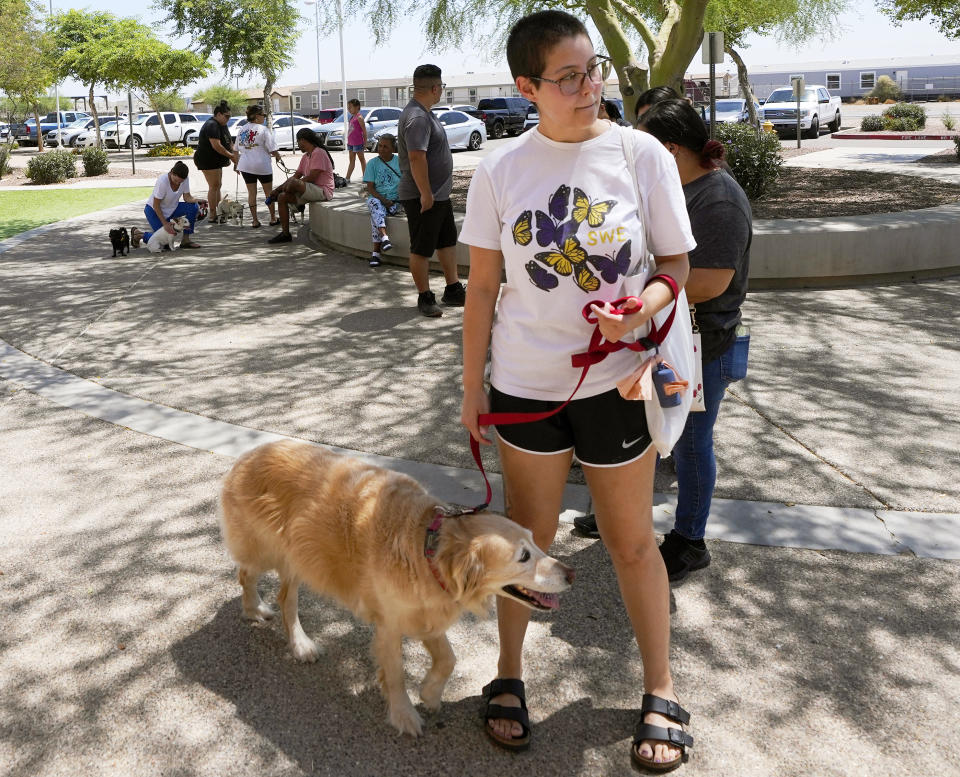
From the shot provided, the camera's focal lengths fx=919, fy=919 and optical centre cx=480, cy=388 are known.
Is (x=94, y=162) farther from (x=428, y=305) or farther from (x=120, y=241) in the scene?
(x=428, y=305)

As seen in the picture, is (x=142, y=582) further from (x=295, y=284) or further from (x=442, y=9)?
(x=442, y=9)

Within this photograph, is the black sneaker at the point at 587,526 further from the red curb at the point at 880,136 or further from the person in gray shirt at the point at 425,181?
the red curb at the point at 880,136

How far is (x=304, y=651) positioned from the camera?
3.29 metres

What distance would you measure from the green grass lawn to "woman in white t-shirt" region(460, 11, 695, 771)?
14.0 metres

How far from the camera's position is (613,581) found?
3768 millimetres

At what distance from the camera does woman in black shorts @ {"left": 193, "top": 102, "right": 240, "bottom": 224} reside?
46.4 feet

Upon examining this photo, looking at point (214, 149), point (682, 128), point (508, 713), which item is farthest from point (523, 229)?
point (214, 149)

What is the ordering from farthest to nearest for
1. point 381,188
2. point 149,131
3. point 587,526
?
1. point 149,131
2. point 381,188
3. point 587,526

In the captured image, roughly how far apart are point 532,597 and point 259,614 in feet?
4.52

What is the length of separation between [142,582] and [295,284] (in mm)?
6317

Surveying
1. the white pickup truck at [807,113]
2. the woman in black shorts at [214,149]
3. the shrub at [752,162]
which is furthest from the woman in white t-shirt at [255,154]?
the white pickup truck at [807,113]

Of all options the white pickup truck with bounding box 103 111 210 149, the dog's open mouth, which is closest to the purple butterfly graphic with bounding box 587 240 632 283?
the dog's open mouth

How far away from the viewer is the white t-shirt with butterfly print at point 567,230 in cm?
241

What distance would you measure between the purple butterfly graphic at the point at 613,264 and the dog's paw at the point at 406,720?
1.50m
